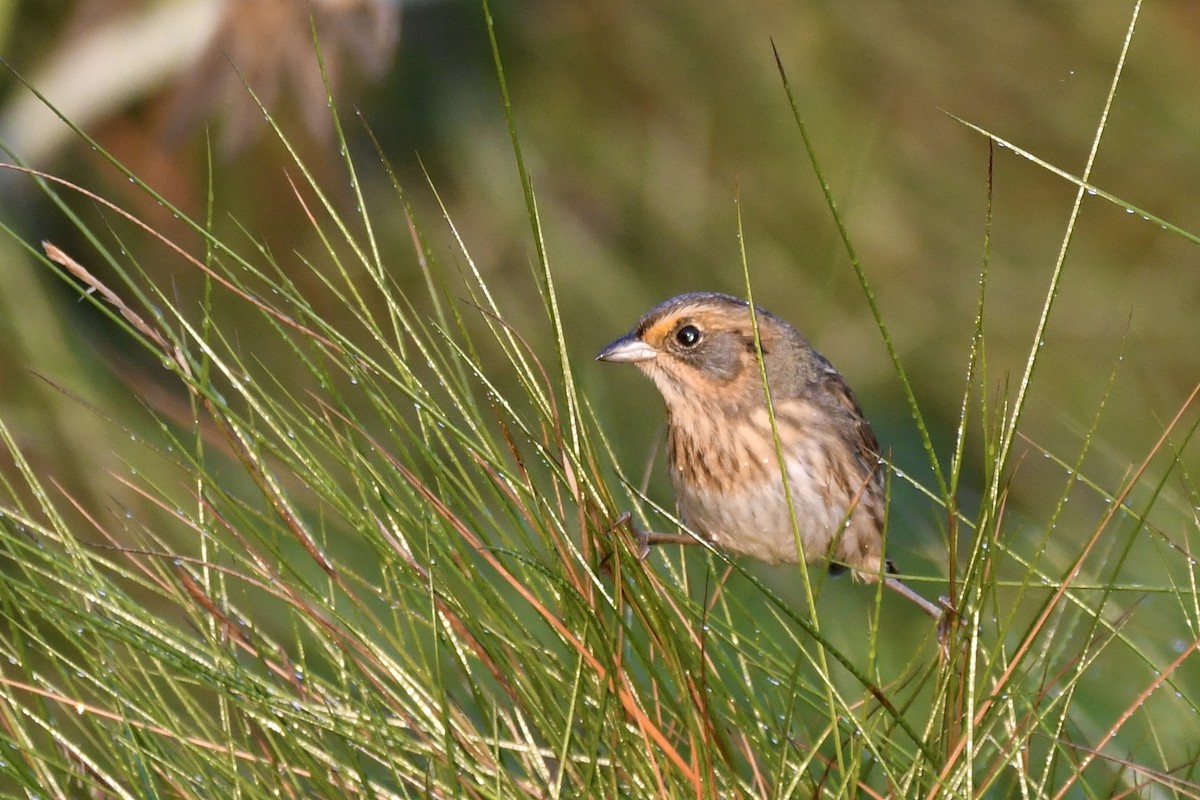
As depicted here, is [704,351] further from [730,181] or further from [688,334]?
[730,181]

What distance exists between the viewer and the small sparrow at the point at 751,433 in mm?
2941

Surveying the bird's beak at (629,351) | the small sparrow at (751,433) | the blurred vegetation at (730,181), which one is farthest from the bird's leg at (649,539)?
the blurred vegetation at (730,181)

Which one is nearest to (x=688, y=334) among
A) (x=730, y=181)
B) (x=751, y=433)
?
(x=751, y=433)

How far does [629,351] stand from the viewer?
3.16 meters

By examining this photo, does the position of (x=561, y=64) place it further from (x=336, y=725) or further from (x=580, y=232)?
(x=336, y=725)

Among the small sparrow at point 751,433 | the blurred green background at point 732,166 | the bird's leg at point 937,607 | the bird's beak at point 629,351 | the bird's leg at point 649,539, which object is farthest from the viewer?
the blurred green background at point 732,166

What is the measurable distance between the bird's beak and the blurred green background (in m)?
1.91

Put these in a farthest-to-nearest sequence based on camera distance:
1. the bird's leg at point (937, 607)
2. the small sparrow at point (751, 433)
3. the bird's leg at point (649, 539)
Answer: the small sparrow at point (751, 433) → the bird's leg at point (649, 539) → the bird's leg at point (937, 607)

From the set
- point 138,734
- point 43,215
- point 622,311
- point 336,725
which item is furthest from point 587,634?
point 43,215

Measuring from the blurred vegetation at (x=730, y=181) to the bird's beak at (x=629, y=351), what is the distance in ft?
6.24

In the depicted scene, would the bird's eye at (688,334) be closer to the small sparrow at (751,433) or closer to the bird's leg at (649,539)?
the small sparrow at (751,433)

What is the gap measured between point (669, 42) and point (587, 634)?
5.14 meters

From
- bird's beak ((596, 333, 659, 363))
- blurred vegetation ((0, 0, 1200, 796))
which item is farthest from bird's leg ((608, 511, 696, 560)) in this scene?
blurred vegetation ((0, 0, 1200, 796))

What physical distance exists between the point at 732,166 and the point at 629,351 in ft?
10.1
